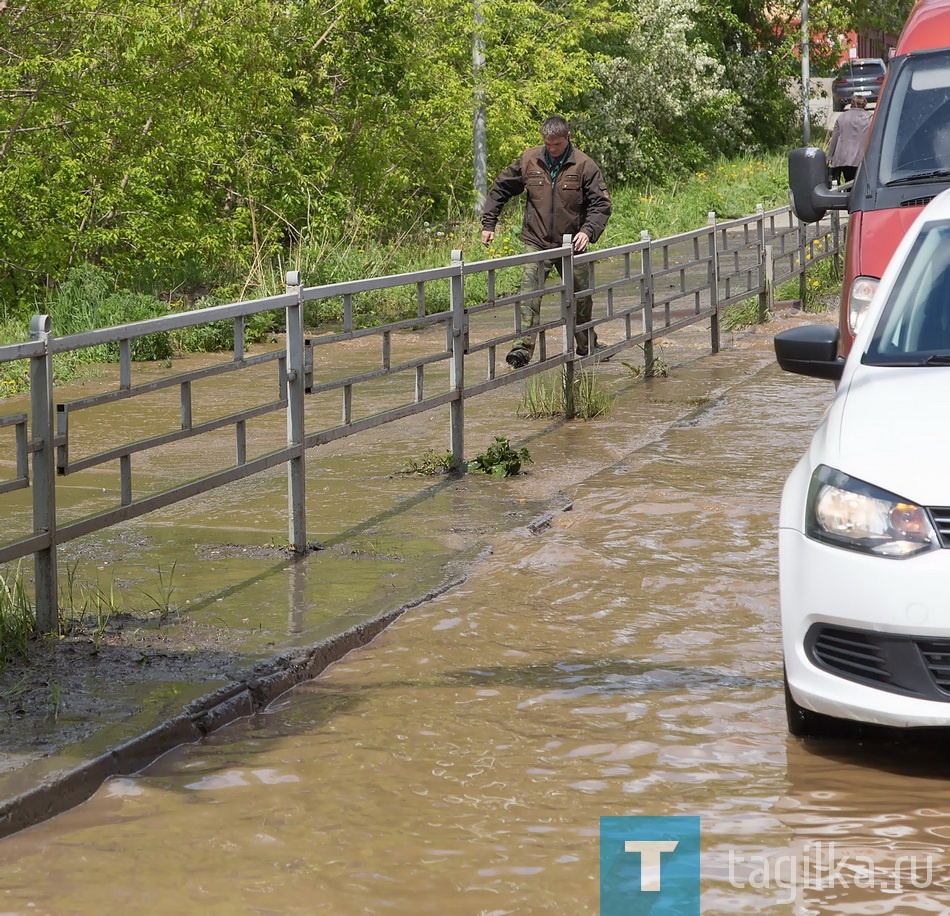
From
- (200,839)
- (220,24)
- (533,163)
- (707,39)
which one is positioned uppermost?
(707,39)

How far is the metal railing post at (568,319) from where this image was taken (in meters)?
10.5

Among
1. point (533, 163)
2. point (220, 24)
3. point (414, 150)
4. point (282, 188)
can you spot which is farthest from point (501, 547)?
point (414, 150)

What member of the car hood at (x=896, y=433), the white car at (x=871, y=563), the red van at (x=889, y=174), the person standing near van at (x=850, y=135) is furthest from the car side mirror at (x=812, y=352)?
the person standing near van at (x=850, y=135)

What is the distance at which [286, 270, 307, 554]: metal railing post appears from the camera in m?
6.74

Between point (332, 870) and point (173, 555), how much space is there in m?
3.32

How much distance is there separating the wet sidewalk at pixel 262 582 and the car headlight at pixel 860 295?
1.67 m

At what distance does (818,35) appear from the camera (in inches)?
1943

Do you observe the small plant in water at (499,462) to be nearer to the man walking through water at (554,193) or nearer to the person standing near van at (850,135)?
the man walking through water at (554,193)

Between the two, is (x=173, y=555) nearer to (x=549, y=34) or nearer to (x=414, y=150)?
→ (x=414, y=150)

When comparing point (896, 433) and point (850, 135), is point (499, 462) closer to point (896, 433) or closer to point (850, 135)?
point (896, 433)

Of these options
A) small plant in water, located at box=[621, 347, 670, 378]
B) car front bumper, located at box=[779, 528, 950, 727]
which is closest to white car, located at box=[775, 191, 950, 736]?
car front bumper, located at box=[779, 528, 950, 727]

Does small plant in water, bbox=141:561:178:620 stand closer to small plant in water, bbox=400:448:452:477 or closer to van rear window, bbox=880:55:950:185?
small plant in water, bbox=400:448:452:477

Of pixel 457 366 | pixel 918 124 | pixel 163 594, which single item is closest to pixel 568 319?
pixel 457 366

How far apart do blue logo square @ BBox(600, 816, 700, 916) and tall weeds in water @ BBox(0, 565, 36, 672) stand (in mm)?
2145
